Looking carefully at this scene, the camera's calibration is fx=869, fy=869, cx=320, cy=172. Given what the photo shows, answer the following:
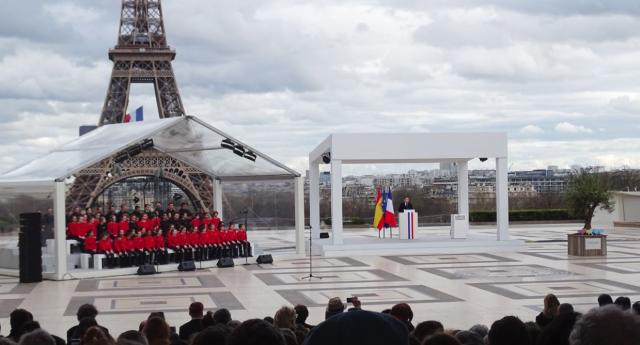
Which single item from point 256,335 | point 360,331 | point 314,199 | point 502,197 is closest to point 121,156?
point 314,199

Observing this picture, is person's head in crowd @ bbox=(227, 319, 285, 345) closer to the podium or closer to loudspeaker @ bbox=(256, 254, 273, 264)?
loudspeaker @ bbox=(256, 254, 273, 264)

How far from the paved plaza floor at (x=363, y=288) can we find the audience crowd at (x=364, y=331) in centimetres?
510

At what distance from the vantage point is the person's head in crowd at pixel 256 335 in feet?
9.66

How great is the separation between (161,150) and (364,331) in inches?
899

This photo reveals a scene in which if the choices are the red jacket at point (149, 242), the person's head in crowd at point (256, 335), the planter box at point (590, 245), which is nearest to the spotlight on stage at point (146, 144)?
the red jacket at point (149, 242)

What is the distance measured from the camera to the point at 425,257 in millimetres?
24219

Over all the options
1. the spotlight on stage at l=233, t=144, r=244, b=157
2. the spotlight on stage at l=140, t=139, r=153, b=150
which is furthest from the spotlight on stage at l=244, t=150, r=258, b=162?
the spotlight on stage at l=140, t=139, r=153, b=150

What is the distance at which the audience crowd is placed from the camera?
8.14ft

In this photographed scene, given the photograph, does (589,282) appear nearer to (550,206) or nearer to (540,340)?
(540,340)

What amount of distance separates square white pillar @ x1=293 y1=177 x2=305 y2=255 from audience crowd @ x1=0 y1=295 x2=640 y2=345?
50.8ft

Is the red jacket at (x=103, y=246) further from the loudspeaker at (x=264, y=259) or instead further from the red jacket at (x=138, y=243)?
the loudspeaker at (x=264, y=259)

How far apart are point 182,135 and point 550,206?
3377cm

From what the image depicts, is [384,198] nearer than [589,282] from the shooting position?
No

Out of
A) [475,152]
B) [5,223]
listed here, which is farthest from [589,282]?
[5,223]
